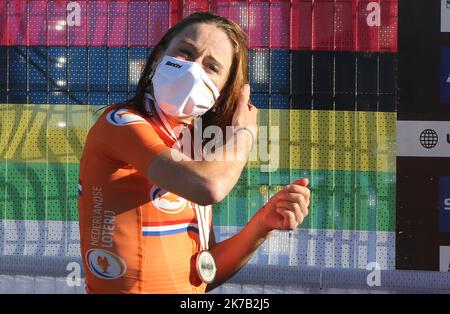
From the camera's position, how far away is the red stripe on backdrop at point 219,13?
17.6 ft

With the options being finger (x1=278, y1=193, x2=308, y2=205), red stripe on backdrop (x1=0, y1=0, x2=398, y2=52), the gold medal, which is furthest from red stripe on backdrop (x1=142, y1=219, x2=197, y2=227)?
red stripe on backdrop (x1=0, y1=0, x2=398, y2=52)

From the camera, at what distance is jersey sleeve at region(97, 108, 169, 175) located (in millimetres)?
2678

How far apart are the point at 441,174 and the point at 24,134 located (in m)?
2.80

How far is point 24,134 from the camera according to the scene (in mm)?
5574

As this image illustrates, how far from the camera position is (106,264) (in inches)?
114

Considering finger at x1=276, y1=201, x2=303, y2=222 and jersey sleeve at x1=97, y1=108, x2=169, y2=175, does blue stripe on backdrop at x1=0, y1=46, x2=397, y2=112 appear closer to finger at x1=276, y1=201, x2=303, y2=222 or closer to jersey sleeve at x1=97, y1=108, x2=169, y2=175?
finger at x1=276, y1=201, x2=303, y2=222

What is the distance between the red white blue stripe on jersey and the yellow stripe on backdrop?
248 cm

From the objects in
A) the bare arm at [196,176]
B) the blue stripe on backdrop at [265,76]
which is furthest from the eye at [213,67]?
the blue stripe on backdrop at [265,76]

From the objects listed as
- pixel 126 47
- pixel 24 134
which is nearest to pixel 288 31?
pixel 126 47

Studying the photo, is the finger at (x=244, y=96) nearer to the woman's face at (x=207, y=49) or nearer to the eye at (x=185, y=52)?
the woman's face at (x=207, y=49)

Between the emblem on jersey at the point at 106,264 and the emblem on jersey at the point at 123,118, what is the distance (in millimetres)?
464
